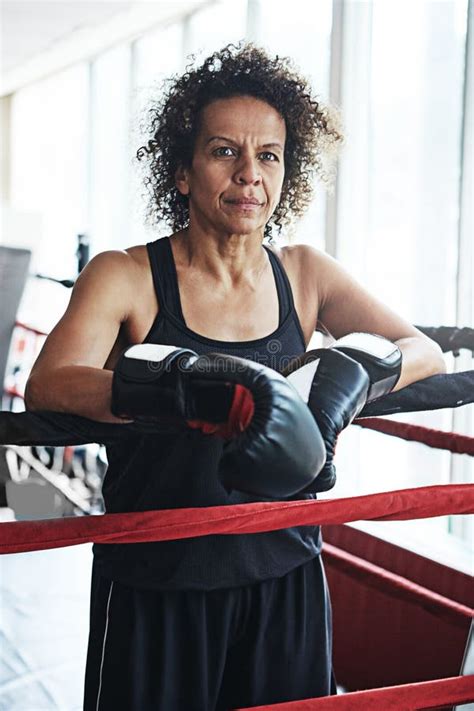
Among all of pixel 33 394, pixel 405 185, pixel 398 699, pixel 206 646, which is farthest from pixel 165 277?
pixel 405 185

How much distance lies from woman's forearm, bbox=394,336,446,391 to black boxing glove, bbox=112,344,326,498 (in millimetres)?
350

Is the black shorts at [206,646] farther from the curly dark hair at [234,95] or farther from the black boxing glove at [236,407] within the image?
the curly dark hair at [234,95]

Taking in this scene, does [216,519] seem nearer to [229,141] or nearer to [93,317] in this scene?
[93,317]

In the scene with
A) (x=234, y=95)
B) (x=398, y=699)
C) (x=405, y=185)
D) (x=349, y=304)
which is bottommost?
(x=398, y=699)

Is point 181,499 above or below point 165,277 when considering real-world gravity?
below

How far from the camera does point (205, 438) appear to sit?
42.7 inches

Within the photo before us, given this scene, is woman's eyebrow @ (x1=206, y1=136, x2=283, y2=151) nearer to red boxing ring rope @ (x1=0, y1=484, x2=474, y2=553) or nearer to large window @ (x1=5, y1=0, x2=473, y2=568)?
red boxing ring rope @ (x1=0, y1=484, x2=474, y2=553)

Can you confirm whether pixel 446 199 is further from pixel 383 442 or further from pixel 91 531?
pixel 91 531

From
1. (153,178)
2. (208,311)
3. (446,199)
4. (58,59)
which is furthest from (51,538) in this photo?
(58,59)

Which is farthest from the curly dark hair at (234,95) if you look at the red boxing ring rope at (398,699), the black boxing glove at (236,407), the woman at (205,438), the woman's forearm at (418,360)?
the red boxing ring rope at (398,699)

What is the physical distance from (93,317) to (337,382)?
33 cm

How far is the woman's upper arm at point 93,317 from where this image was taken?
1.04m

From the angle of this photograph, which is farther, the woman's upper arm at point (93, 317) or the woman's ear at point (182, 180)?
the woman's ear at point (182, 180)

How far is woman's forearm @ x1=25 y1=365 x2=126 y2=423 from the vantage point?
0.92m
